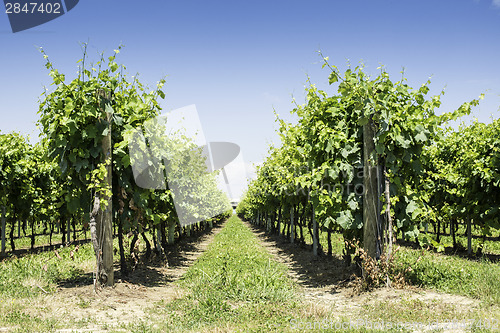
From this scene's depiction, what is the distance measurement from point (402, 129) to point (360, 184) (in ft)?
5.09

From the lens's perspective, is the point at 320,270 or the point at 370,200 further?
the point at 320,270

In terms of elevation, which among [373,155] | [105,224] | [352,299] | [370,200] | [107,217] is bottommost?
[352,299]

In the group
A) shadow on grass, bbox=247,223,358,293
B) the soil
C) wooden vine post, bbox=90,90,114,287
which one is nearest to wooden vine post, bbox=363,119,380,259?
shadow on grass, bbox=247,223,358,293

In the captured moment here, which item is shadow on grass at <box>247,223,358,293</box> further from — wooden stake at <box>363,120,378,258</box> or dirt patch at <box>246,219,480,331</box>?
wooden stake at <box>363,120,378,258</box>

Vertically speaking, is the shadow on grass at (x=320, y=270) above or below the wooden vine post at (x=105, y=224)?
below

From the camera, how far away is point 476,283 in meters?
7.18

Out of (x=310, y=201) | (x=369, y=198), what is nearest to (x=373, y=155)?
(x=369, y=198)

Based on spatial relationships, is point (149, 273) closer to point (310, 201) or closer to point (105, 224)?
point (105, 224)

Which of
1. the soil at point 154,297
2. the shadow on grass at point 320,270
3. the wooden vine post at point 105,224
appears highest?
the wooden vine post at point 105,224

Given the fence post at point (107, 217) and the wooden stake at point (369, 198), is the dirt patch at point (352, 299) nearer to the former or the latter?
the wooden stake at point (369, 198)

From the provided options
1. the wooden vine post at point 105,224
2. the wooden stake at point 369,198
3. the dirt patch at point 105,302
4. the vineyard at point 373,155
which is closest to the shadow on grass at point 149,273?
the dirt patch at point 105,302

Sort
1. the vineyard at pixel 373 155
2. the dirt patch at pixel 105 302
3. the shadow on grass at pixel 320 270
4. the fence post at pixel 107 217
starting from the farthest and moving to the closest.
Answer: the shadow on grass at pixel 320 270 → the fence post at pixel 107 217 → the vineyard at pixel 373 155 → the dirt patch at pixel 105 302

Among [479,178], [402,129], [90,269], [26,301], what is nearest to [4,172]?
[90,269]

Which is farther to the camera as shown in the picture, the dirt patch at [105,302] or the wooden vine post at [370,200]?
the wooden vine post at [370,200]
